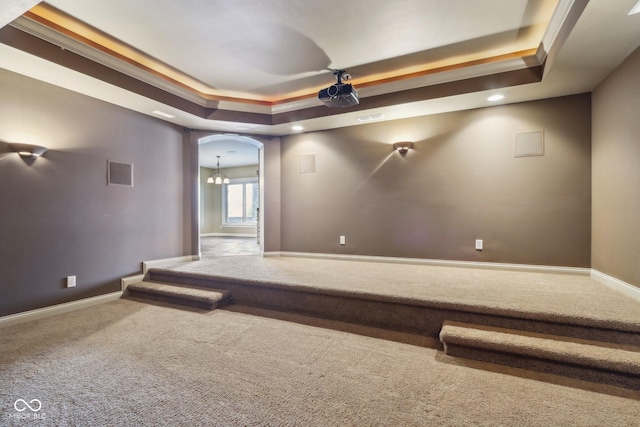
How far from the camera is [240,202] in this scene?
10117mm

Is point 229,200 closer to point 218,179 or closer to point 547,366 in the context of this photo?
point 218,179

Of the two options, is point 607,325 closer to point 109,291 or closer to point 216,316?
point 216,316

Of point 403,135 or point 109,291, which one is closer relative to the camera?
point 109,291

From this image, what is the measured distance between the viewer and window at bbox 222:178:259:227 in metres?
9.88

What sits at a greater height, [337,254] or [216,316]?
[337,254]

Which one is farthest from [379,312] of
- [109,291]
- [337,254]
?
[109,291]

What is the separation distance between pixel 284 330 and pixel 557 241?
11.7ft

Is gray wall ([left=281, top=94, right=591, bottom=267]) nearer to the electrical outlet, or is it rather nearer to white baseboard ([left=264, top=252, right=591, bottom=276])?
white baseboard ([left=264, top=252, right=591, bottom=276])

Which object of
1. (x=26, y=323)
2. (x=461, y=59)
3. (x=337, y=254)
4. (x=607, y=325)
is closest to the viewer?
(x=607, y=325)

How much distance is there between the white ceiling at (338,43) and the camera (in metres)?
2.49

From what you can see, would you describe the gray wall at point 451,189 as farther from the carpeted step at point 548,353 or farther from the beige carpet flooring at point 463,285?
the carpeted step at point 548,353

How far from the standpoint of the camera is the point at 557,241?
3.69 meters

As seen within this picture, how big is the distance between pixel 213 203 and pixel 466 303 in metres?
9.28

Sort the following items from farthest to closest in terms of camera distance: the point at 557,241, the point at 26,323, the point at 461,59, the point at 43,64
Result: the point at 557,241 → the point at 461,59 → the point at 26,323 → the point at 43,64
